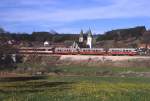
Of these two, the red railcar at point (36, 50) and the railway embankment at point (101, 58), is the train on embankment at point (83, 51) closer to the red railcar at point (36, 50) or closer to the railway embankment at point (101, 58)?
the red railcar at point (36, 50)

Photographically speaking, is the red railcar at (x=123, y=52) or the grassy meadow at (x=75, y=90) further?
the red railcar at (x=123, y=52)

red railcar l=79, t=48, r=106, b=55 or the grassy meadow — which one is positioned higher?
red railcar l=79, t=48, r=106, b=55

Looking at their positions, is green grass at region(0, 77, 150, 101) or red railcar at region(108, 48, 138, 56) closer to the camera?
green grass at region(0, 77, 150, 101)

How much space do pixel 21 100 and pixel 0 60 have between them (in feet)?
222

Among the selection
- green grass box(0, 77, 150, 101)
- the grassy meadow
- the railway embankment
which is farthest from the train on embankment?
green grass box(0, 77, 150, 101)

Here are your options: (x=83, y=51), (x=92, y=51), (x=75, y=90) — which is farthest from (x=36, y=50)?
(x=75, y=90)

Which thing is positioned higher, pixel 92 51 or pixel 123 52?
pixel 92 51

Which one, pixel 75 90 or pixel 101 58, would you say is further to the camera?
pixel 101 58

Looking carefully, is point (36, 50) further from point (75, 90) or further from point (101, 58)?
point (75, 90)

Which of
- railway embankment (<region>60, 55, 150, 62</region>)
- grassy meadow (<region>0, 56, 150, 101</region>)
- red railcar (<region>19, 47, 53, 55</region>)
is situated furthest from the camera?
red railcar (<region>19, 47, 53, 55</region>)

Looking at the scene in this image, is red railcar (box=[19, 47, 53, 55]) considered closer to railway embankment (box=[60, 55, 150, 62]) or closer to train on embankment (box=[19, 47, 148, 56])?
train on embankment (box=[19, 47, 148, 56])

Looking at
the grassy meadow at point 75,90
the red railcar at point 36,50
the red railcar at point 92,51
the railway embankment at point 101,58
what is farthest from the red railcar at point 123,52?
the grassy meadow at point 75,90

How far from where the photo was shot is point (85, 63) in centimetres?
14075

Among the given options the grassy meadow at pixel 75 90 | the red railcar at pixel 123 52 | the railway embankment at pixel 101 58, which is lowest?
the grassy meadow at pixel 75 90
